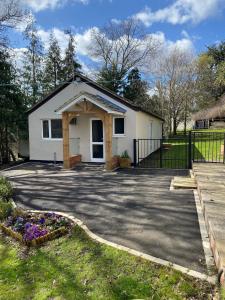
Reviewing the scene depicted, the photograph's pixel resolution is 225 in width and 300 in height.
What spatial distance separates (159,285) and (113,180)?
6.20 meters

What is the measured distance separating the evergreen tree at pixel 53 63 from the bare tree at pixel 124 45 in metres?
8.50

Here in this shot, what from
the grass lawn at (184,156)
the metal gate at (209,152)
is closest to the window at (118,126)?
the grass lawn at (184,156)

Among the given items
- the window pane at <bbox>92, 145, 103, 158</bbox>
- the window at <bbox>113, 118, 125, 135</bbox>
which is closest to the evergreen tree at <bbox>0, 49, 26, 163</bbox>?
the window pane at <bbox>92, 145, 103, 158</bbox>

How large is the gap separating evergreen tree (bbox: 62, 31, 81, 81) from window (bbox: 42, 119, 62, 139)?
14.0 meters

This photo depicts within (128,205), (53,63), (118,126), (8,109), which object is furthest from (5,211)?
(53,63)

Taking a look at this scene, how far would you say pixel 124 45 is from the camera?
34.4m

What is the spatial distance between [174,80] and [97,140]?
912 inches

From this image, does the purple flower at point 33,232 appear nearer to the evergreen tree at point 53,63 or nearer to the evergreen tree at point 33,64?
the evergreen tree at point 33,64

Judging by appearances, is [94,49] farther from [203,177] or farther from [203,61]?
[203,177]

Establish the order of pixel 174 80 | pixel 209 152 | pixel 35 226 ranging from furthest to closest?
pixel 174 80, pixel 209 152, pixel 35 226

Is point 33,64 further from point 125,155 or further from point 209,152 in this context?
point 209,152

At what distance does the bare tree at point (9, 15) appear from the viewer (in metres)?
14.2

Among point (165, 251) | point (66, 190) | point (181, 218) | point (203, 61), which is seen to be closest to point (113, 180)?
point (66, 190)

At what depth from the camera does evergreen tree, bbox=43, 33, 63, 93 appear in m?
26.3
